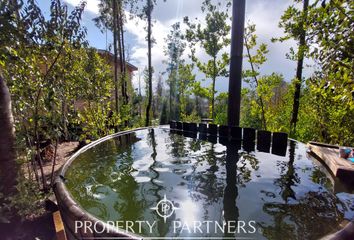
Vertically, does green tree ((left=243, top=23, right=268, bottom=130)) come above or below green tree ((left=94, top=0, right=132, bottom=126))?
below

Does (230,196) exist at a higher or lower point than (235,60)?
lower

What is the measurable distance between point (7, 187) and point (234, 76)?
4.40m

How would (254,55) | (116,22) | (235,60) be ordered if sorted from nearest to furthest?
(235,60), (254,55), (116,22)

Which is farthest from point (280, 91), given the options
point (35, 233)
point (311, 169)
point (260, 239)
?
point (35, 233)

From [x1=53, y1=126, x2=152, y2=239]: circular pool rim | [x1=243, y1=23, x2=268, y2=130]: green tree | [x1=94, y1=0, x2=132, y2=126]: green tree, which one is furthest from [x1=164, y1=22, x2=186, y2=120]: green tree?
[x1=53, y1=126, x2=152, y2=239]: circular pool rim

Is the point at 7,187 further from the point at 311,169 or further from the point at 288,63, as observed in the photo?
the point at 288,63

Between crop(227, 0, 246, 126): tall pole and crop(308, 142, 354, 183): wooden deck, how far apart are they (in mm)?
1754

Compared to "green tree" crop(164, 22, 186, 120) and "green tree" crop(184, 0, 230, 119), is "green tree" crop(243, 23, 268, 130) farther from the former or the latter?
"green tree" crop(164, 22, 186, 120)

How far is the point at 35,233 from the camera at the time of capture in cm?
268

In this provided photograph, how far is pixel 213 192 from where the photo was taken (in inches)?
86.4

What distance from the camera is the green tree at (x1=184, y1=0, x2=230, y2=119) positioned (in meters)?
7.82

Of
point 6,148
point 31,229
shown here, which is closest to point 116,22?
point 6,148

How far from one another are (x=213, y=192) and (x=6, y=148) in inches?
89.9

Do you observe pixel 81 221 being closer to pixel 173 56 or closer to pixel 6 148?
pixel 6 148
